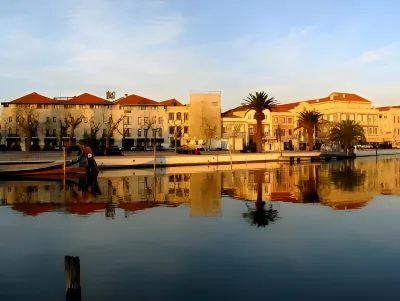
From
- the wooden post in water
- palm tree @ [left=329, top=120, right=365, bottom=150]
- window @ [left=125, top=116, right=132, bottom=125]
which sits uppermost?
window @ [left=125, top=116, right=132, bottom=125]

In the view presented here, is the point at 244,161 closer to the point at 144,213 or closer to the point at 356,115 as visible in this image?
the point at 144,213

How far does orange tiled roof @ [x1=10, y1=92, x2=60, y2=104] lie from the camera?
322 feet

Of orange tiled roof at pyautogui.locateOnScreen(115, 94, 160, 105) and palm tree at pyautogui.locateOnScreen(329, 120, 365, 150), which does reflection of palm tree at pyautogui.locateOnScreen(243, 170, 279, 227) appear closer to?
palm tree at pyautogui.locateOnScreen(329, 120, 365, 150)

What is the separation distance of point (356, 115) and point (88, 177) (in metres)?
94.4

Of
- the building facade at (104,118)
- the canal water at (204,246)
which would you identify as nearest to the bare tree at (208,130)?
the building facade at (104,118)

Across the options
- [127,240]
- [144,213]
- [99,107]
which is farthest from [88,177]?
[99,107]

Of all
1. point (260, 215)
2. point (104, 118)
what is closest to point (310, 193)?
point (260, 215)

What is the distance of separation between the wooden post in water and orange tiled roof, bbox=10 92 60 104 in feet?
311

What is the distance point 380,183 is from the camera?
35.2 metres

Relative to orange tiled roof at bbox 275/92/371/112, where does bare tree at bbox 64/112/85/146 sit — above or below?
below

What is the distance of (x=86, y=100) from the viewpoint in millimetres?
100000

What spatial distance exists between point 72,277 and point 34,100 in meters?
96.4

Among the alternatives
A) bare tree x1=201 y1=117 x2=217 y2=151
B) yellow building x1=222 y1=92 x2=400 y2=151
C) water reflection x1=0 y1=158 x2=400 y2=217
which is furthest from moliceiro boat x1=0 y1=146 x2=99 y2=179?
yellow building x1=222 y1=92 x2=400 y2=151

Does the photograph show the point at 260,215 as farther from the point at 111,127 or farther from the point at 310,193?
the point at 111,127
